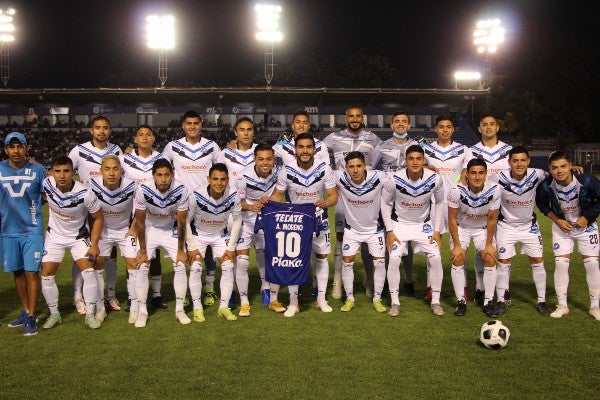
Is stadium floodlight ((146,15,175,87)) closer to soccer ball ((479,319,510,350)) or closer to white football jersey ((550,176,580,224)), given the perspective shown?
white football jersey ((550,176,580,224))

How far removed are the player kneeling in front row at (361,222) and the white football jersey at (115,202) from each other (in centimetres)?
261

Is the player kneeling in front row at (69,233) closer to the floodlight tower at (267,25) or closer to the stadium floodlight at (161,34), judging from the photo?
the floodlight tower at (267,25)

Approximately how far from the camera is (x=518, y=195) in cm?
656

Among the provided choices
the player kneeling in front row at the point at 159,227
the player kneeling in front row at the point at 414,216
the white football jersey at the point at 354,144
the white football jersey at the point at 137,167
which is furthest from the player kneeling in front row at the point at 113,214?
the player kneeling in front row at the point at 414,216

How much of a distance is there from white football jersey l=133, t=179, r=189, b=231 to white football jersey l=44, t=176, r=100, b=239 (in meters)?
0.50

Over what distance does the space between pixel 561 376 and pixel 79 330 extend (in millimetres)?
4884

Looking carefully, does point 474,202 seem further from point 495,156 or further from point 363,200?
point 363,200

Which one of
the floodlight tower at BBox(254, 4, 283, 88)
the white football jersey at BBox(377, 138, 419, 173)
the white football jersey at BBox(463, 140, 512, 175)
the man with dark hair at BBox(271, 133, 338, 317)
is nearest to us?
the man with dark hair at BBox(271, 133, 338, 317)

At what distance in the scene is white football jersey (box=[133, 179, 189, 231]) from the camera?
246 inches

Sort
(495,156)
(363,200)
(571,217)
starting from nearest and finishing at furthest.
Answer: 1. (571,217)
2. (363,200)
3. (495,156)

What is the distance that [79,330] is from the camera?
598cm

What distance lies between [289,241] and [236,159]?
5.23 ft

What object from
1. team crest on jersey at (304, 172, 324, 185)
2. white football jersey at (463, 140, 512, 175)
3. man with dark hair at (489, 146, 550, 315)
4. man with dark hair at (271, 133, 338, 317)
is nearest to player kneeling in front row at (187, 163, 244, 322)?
man with dark hair at (271, 133, 338, 317)

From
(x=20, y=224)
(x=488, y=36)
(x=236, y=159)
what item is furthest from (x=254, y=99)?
(x=20, y=224)
